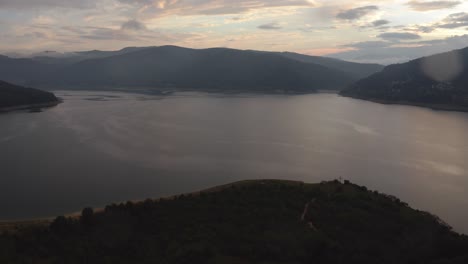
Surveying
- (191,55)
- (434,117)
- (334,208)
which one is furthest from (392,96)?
(191,55)

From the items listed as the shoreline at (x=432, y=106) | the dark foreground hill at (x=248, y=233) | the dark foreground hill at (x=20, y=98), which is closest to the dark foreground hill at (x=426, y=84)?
the shoreline at (x=432, y=106)

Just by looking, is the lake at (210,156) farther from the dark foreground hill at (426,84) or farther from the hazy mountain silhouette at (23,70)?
the hazy mountain silhouette at (23,70)

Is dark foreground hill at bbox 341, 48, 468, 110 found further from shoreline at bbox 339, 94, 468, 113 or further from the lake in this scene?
the lake

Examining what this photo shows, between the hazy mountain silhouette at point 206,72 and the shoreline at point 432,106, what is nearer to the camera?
the shoreline at point 432,106

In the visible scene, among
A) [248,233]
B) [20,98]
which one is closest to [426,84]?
[20,98]

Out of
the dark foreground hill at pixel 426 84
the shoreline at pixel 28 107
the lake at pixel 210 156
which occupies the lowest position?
the lake at pixel 210 156
